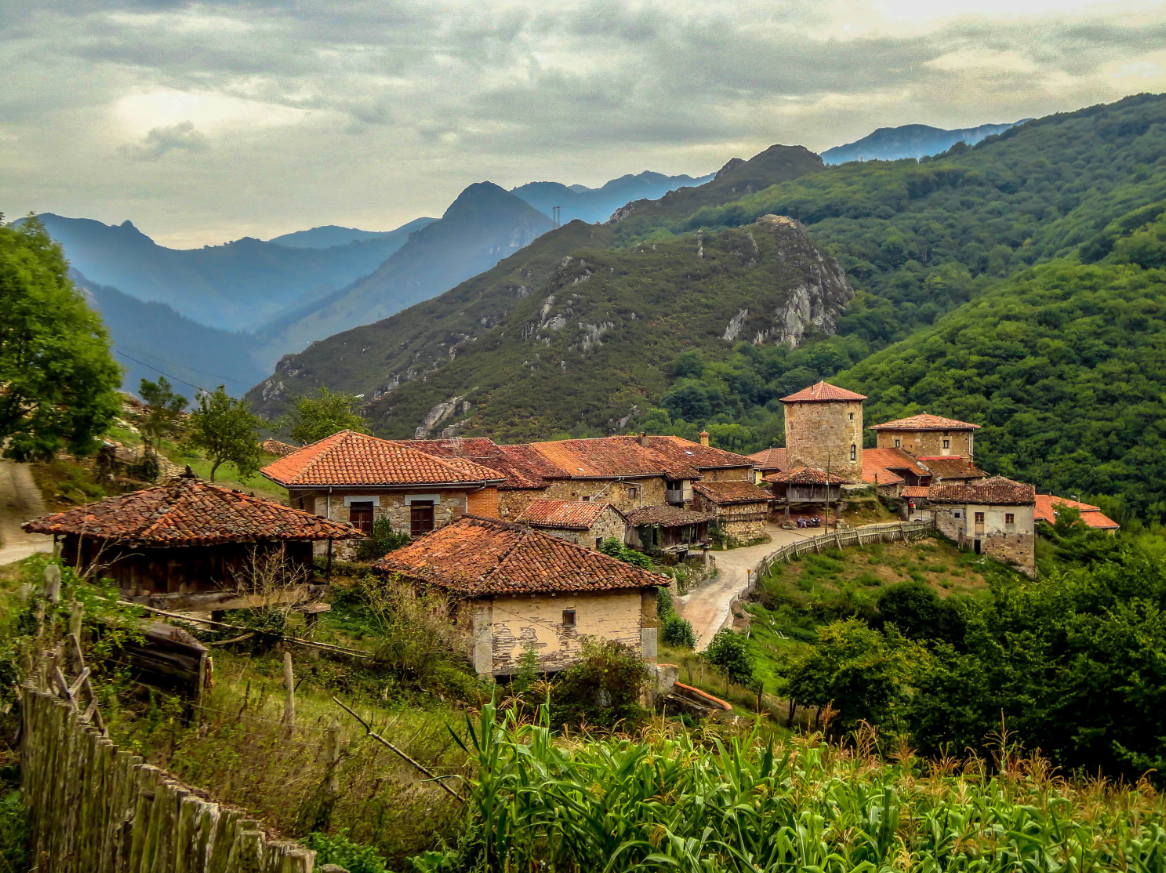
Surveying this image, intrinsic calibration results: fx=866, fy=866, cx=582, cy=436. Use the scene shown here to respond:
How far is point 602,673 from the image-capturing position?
15.7m

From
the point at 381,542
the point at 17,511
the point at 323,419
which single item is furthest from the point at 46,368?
the point at 323,419

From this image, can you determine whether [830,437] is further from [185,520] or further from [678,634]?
[185,520]

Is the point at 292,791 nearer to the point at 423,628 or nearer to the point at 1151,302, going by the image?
the point at 423,628

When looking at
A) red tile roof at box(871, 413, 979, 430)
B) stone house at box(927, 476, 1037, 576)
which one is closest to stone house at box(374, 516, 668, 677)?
stone house at box(927, 476, 1037, 576)

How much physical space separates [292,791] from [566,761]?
1790 millimetres

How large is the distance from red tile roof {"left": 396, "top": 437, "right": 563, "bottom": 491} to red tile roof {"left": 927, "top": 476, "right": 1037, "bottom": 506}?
23.3m

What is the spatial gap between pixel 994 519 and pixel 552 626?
3738 centimetres

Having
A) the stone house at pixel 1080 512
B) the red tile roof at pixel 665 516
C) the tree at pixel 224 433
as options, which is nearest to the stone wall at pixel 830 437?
the stone house at pixel 1080 512

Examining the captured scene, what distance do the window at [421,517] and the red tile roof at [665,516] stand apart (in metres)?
15.4

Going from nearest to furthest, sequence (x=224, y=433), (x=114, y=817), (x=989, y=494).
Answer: (x=114, y=817), (x=224, y=433), (x=989, y=494)

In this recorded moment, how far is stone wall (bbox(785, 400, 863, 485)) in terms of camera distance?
52.7m

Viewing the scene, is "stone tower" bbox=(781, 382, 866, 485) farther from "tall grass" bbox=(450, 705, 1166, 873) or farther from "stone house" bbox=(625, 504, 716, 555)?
"tall grass" bbox=(450, 705, 1166, 873)

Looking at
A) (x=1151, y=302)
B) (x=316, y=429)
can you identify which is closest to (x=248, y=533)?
(x=316, y=429)

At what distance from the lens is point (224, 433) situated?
26250 mm
